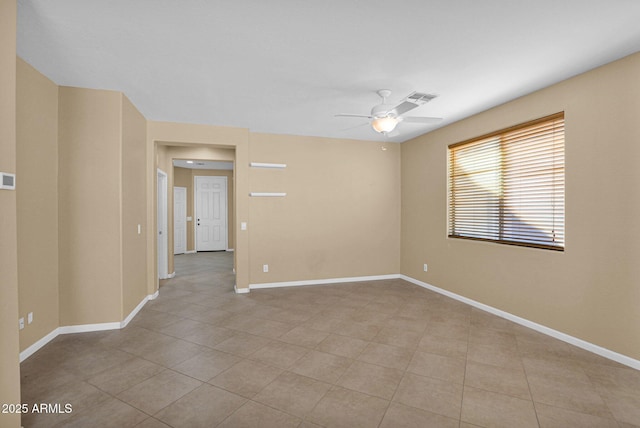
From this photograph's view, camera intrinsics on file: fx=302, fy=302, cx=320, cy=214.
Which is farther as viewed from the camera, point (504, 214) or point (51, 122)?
point (504, 214)

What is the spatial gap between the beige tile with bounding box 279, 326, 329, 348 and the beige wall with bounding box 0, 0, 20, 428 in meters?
1.99

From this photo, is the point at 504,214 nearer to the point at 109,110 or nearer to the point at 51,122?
the point at 109,110

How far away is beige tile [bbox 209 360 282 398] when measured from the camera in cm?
225

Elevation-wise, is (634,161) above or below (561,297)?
above

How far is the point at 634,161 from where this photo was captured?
255 centimetres

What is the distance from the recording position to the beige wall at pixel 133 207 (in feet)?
11.4

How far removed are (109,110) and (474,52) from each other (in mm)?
3691

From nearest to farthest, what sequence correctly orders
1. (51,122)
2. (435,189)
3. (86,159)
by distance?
1. (51,122)
2. (86,159)
3. (435,189)

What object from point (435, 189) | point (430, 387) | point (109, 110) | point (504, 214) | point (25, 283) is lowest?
point (430, 387)

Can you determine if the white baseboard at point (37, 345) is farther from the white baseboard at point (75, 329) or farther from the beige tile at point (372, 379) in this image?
the beige tile at point (372, 379)

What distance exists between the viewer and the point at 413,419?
193cm

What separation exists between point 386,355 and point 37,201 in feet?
11.7

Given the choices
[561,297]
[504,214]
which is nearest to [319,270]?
[504,214]

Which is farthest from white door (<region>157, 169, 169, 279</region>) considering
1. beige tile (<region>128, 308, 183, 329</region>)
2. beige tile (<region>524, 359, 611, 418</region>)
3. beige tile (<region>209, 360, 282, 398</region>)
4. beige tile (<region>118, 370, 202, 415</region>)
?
beige tile (<region>524, 359, 611, 418</region>)
